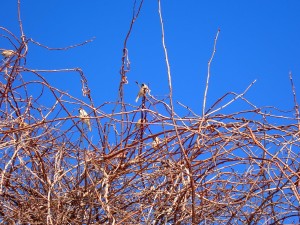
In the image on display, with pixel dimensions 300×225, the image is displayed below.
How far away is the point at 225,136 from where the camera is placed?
5.53ft

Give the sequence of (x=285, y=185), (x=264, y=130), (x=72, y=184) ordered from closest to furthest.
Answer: (x=285, y=185) < (x=264, y=130) < (x=72, y=184)

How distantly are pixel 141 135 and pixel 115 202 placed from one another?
25cm

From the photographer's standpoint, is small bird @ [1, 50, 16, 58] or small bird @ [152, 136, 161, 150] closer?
small bird @ [152, 136, 161, 150]

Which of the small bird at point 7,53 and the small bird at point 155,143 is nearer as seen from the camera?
the small bird at point 155,143

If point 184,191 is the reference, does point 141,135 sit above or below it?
above

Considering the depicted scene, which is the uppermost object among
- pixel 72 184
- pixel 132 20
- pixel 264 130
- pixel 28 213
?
pixel 132 20

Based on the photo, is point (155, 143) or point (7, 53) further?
point (7, 53)

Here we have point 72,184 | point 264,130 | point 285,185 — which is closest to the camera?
point 285,185

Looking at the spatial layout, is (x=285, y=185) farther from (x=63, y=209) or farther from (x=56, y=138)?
(x=56, y=138)

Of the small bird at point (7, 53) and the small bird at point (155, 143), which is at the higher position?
the small bird at point (7, 53)

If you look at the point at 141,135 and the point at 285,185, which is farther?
the point at 141,135

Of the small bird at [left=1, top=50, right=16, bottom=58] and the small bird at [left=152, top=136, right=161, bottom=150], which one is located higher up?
the small bird at [left=1, top=50, right=16, bottom=58]

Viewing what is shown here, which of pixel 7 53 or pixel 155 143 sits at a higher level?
pixel 7 53

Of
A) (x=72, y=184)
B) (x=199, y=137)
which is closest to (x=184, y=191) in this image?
(x=199, y=137)
